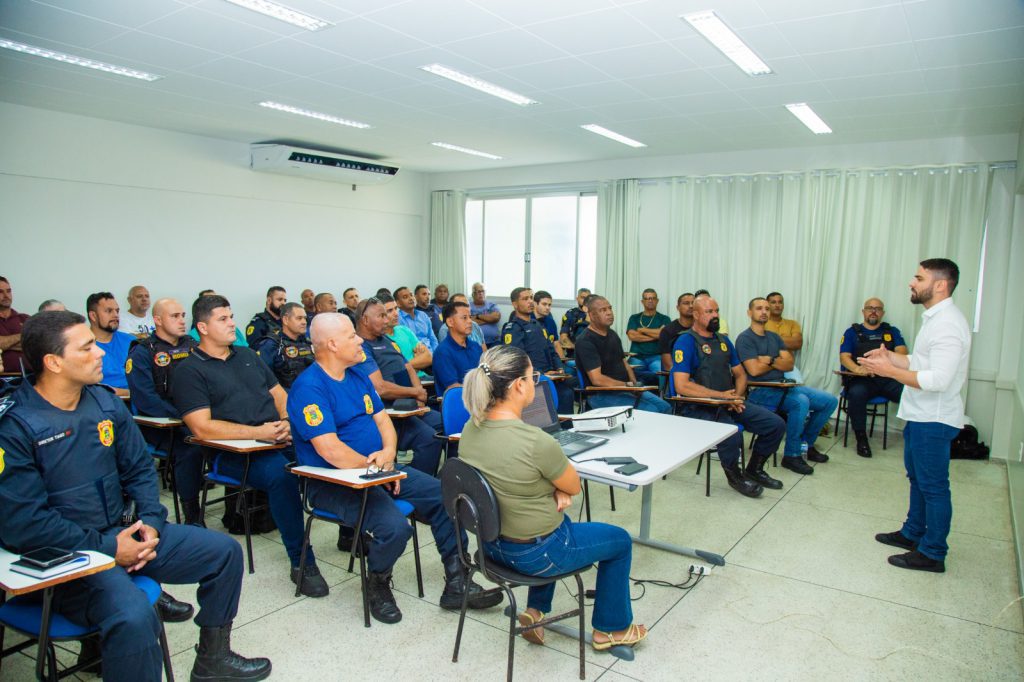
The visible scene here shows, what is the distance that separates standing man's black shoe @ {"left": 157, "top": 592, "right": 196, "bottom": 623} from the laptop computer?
1731mm

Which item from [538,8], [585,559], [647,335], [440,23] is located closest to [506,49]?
[440,23]

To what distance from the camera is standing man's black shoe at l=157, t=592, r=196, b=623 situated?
283 centimetres

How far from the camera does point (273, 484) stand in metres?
3.17

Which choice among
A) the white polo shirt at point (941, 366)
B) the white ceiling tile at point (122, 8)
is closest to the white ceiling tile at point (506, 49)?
the white ceiling tile at point (122, 8)

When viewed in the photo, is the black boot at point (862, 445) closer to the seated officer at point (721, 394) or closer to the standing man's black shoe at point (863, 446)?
the standing man's black shoe at point (863, 446)

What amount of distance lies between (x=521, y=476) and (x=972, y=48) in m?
3.93

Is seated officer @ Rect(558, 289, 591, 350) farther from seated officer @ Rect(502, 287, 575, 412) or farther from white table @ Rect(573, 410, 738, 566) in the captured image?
white table @ Rect(573, 410, 738, 566)

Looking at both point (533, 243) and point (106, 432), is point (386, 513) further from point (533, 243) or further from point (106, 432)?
point (533, 243)

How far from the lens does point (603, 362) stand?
521cm

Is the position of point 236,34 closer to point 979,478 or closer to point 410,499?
point 410,499

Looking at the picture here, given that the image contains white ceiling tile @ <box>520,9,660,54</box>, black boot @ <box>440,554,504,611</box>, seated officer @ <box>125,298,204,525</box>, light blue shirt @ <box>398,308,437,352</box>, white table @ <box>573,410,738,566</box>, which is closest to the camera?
white table @ <box>573,410,738,566</box>

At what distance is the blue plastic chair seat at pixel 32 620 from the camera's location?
189 cm

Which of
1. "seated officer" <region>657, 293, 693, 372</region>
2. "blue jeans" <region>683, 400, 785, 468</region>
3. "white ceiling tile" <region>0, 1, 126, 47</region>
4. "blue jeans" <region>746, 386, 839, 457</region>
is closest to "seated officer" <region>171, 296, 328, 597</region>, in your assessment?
"white ceiling tile" <region>0, 1, 126, 47</region>

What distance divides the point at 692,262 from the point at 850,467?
3.39 meters
